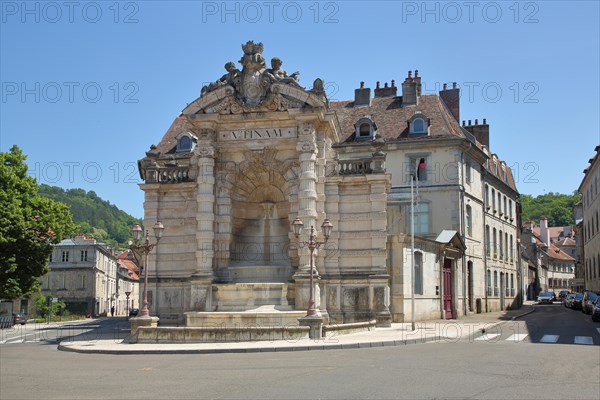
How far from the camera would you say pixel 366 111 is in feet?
144

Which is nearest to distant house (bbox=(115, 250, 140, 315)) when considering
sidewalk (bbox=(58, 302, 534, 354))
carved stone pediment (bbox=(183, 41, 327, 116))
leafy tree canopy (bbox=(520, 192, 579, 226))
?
carved stone pediment (bbox=(183, 41, 327, 116))

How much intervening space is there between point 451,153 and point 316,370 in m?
28.6

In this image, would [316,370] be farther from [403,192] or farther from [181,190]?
[403,192]

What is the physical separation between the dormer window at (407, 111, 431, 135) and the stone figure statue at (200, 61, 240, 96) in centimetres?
1647

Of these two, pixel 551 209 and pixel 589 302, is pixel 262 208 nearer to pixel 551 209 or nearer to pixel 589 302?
pixel 589 302

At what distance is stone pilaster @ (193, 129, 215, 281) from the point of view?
25719 mm

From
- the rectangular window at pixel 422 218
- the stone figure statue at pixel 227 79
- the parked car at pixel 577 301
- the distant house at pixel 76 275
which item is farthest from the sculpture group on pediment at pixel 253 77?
the distant house at pixel 76 275

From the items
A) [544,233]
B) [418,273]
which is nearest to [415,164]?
[418,273]

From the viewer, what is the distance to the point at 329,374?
40.8 ft

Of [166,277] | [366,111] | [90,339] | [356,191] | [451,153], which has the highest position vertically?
[366,111]

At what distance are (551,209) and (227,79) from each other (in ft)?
359

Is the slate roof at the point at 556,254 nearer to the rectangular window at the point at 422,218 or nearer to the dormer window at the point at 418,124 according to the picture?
the rectangular window at the point at 422,218

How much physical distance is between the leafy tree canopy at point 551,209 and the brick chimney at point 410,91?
269 ft

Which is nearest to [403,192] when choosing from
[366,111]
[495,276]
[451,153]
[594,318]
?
[451,153]
